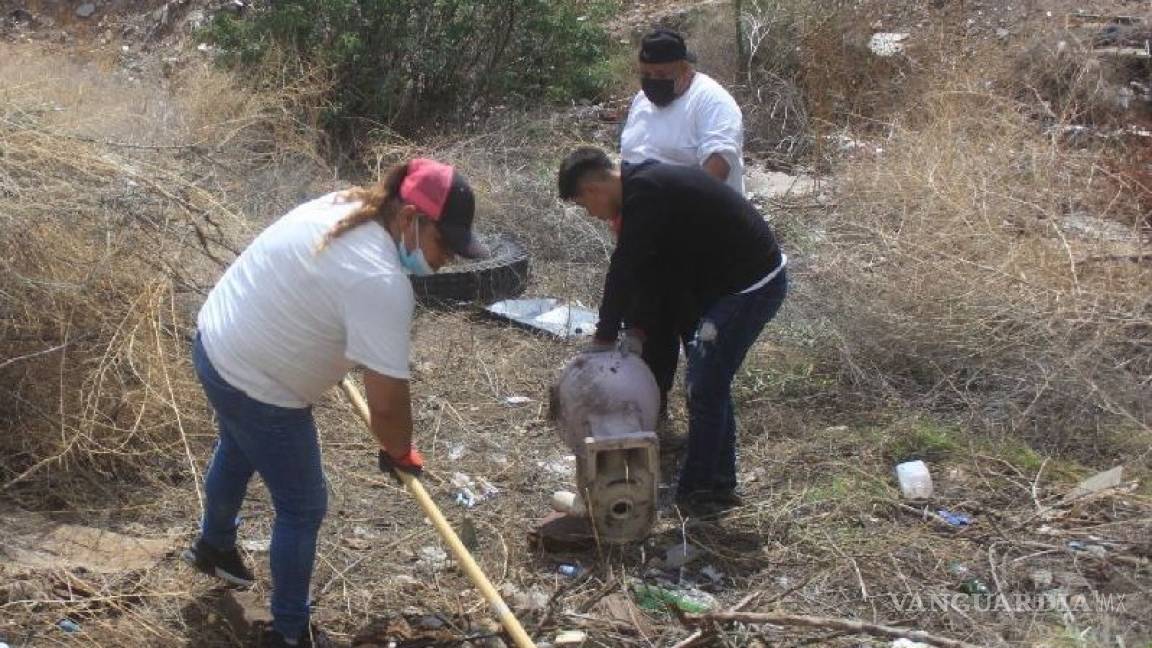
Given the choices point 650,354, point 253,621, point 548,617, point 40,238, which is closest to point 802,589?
point 548,617

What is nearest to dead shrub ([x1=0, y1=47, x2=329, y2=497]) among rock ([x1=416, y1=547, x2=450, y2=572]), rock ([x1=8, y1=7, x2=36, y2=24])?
rock ([x1=416, y1=547, x2=450, y2=572])

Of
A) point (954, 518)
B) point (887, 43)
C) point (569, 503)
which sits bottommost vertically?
point (954, 518)

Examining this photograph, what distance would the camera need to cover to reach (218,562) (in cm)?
365

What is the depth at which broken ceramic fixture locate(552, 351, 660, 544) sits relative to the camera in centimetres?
391

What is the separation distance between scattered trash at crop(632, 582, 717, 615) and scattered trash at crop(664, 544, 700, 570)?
144 millimetres

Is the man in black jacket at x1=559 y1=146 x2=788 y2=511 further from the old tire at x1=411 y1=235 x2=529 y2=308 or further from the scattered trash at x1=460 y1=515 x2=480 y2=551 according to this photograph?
the old tire at x1=411 y1=235 x2=529 y2=308

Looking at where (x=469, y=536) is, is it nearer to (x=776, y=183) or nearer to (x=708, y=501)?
(x=708, y=501)

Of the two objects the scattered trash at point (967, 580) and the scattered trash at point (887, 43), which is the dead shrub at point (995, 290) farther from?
the scattered trash at point (887, 43)

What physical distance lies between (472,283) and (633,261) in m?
2.53

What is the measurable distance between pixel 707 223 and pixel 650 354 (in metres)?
0.87

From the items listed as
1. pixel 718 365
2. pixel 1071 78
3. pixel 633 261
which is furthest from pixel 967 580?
pixel 1071 78

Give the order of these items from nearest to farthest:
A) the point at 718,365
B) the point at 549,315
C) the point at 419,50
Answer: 1. the point at 718,365
2. the point at 549,315
3. the point at 419,50

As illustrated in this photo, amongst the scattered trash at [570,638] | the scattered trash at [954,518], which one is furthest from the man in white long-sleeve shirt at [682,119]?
the scattered trash at [570,638]

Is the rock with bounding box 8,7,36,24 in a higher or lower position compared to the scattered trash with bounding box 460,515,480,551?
higher
